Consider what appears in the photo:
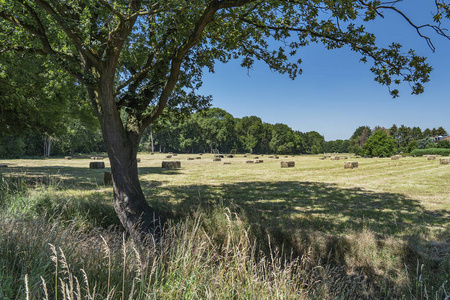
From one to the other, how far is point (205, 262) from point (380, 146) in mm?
59882

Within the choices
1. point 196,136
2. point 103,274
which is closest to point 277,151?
point 196,136

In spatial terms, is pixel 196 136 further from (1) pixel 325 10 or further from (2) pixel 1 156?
(1) pixel 325 10

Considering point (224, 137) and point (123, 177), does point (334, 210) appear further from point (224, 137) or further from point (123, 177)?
point (224, 137)

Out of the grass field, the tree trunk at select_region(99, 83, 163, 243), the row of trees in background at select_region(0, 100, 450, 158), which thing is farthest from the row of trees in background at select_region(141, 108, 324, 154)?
the tree trunk at select_region(99, 83, 163, 243)

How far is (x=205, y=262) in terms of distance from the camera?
3.14 m

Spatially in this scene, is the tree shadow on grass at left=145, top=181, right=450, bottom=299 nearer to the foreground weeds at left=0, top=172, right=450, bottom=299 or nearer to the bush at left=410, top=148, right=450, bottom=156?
the foreground weeds at left=0, top=172, right=450, bottom=299

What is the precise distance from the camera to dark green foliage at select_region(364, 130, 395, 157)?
5200 cm

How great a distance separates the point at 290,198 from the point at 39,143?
6312 centimetres

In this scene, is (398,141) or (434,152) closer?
(434,152)

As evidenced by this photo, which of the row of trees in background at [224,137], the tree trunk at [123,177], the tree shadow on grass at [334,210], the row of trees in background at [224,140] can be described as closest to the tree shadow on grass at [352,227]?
the tree shadow on grass at [334,210]

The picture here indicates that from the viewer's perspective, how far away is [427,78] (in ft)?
20.4

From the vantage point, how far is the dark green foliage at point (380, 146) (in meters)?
52.0

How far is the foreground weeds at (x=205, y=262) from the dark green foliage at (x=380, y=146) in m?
54.9

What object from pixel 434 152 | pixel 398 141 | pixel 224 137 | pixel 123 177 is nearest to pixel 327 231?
pixel 123 177
